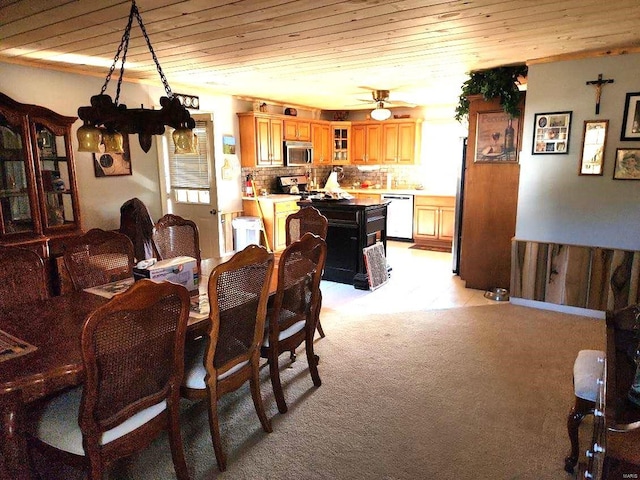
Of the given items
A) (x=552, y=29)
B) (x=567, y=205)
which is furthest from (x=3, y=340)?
(x=567, y=205)

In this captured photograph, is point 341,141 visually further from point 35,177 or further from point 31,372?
point 31,372

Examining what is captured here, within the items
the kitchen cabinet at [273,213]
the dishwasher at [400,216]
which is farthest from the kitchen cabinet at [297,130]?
the dishwasher at [400,216]

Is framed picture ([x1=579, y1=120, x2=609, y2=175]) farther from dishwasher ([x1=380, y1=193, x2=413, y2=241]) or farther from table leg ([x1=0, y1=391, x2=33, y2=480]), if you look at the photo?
table leg ([x1=0, y1=391, x2=33, y2=480])

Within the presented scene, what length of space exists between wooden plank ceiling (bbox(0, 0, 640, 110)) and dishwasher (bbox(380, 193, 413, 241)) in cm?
286

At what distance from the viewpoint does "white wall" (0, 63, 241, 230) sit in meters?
3.80

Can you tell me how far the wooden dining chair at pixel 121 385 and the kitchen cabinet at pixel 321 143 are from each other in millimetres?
6009

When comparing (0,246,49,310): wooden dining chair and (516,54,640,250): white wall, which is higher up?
(516,54,640,250): white wall

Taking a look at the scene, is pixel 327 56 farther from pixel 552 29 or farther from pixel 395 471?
pixel 395 471

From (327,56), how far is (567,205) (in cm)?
260

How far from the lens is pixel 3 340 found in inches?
70.1

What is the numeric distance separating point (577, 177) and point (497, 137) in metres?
0.92

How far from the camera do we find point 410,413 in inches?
99.3

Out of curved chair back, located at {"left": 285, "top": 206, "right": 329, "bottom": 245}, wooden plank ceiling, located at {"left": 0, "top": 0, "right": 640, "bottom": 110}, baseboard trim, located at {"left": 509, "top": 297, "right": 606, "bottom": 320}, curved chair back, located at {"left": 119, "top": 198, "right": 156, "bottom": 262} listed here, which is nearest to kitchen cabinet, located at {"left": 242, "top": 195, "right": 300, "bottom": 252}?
wooden plank ceiling, located at {"left": 0, "top": 0, "right": 640, "bottom": 110}

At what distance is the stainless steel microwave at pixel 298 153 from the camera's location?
6.69 metres
